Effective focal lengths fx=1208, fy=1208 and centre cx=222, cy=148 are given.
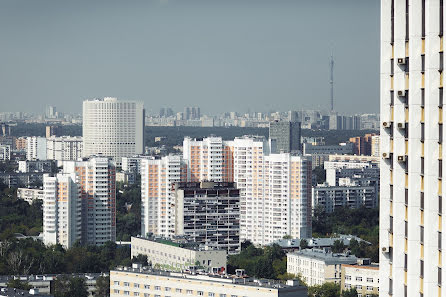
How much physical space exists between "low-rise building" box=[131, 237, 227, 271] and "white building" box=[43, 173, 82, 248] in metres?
1.94

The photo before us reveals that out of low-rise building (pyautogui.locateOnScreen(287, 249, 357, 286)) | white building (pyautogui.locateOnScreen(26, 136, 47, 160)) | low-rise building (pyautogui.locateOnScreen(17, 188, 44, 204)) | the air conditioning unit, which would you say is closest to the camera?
the air conditioning unit

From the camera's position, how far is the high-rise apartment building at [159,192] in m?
14.8

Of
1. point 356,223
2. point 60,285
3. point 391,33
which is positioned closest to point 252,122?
point 356,223

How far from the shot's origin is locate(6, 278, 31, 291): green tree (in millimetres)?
9441

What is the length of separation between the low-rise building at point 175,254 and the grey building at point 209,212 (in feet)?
4.43

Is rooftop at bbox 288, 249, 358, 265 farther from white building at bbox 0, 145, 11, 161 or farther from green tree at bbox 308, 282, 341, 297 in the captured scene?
white building at bbox 0, 145, 11, 161

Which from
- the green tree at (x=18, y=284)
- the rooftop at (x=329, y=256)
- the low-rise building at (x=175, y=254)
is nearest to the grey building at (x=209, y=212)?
the low-rise building at (x=175, y=254)

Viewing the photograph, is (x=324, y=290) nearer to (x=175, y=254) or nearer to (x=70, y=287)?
(x=175, y=254)

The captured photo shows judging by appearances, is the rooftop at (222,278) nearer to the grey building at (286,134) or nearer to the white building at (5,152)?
the white building at (5,152)

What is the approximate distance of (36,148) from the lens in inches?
1272

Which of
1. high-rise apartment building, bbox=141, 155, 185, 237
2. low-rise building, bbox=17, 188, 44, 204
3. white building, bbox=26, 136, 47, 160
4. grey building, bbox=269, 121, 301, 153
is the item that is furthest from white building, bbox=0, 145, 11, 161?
high-rise apartment building, bbox=141, 155, 185, 237

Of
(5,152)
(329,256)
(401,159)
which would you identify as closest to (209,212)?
(329,256)

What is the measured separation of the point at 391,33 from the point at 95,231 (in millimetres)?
11585

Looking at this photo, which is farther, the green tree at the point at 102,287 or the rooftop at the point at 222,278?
the green tree at the point at 102,287
